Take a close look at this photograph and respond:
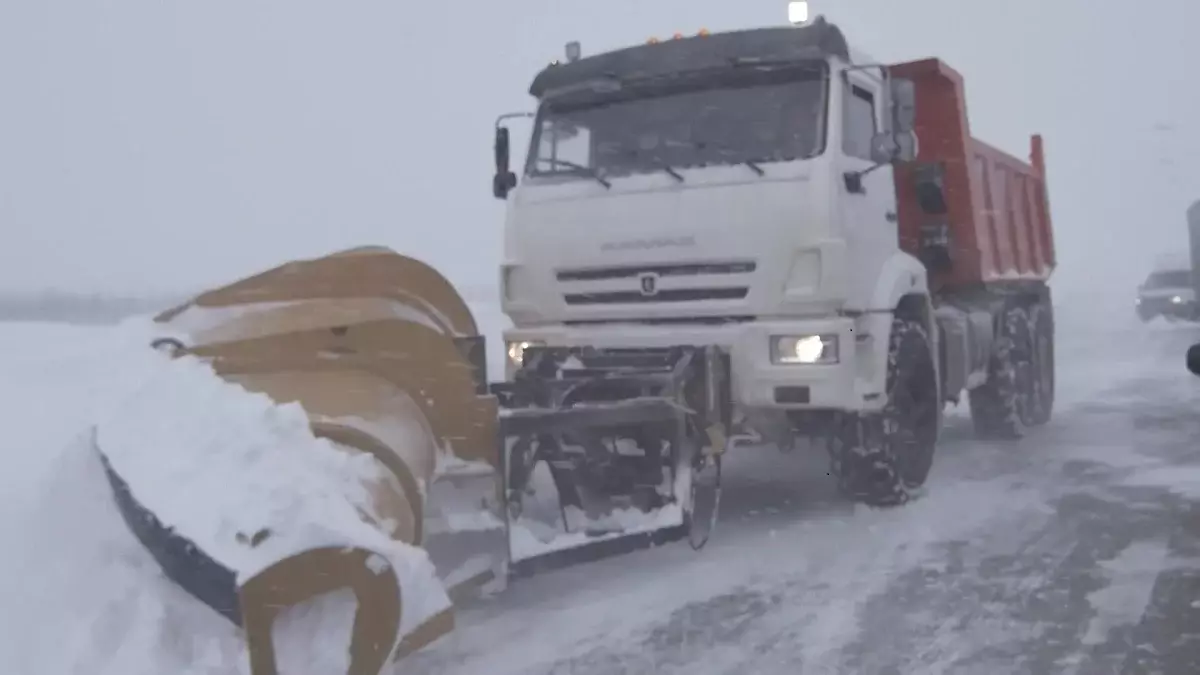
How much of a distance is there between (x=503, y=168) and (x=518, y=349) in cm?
126

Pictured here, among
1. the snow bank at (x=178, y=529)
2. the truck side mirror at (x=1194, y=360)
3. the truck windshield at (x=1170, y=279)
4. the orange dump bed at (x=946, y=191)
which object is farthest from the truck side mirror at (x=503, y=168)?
the truck windshield at (x=1170, y=279)

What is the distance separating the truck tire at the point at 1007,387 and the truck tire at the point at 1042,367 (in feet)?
0.76

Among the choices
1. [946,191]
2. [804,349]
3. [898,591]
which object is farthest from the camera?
[946,191]

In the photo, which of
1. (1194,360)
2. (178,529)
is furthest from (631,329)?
(178,529)

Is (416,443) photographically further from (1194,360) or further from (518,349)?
(1194,360)

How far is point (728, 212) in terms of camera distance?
632cm

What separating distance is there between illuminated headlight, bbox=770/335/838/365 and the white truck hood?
7.2 inches

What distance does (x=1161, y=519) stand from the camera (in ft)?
22.2

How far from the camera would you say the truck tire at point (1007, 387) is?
10398 millimetres

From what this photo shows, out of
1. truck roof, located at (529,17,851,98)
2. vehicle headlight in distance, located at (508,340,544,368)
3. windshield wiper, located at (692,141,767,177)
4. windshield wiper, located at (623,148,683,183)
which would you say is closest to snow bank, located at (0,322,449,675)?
vehicle headlight in distance, located at (508,340,544,368)

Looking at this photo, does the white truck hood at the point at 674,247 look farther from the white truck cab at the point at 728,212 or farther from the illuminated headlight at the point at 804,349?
the illuminated headlight at the point at 804,349

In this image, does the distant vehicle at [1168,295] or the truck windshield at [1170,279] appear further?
the truck windshield at [1170,279]

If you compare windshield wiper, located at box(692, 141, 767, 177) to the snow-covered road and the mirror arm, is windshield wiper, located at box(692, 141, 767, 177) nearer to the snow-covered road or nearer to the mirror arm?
the mirror arm

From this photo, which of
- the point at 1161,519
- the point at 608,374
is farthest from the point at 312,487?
the point at 1161,519
